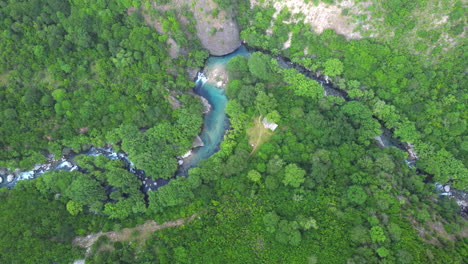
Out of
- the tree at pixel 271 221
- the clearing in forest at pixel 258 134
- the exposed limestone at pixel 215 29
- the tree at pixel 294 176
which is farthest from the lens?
the exposed limestone at pixel 215 29

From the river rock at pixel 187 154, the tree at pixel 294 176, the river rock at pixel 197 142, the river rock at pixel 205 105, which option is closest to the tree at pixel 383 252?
the tree at pixel 294 176

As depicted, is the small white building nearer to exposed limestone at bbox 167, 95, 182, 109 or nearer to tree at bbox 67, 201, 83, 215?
exposed limestone at bbox 167, 95, 182, 109

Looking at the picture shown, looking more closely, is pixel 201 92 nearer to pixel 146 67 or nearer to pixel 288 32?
pixel 146 67

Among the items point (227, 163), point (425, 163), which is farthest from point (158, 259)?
point (425, 163)

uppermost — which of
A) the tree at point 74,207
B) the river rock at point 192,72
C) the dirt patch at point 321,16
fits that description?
the dirt patch at point 321,16

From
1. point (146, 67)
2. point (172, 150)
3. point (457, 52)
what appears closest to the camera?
point (457, 52)

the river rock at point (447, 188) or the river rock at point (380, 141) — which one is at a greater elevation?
the river rock at point (380, 141)

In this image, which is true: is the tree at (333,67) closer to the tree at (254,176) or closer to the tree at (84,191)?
the tree at (254,176)
